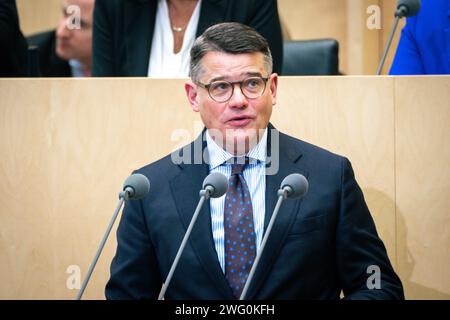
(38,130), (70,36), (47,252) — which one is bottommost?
(47,252)

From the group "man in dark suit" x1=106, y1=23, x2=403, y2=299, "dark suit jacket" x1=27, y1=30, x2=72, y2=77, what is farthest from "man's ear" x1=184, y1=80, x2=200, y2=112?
"dark suit jacket" x1=27, y1=30, x2=72, y2=77

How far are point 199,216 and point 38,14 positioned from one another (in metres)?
2.28

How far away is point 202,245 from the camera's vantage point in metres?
1.68

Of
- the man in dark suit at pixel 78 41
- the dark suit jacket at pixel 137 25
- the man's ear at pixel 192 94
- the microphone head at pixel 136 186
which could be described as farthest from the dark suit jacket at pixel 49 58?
the microphone head at pixel 136 186

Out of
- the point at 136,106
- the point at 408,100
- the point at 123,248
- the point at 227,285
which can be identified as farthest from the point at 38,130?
the point at 408,100

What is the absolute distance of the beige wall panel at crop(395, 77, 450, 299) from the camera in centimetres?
196

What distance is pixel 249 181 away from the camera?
1.74m

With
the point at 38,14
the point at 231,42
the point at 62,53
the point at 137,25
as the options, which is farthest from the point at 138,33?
the point at 38,14

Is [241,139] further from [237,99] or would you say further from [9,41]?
[9,41]

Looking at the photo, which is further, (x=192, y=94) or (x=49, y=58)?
(x=49, y=58)

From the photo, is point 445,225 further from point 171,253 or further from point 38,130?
point 38,130
